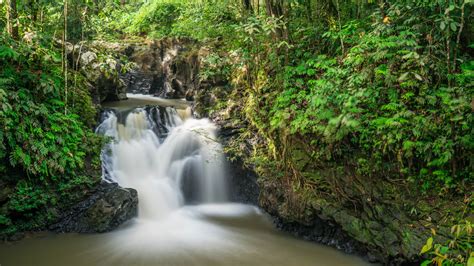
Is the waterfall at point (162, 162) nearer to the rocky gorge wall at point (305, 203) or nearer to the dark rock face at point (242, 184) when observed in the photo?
the dark rock face at point (242, 184)

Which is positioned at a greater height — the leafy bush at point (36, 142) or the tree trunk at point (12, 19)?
the tree trunk at point (12, 19)

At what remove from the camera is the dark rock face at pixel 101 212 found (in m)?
5.78

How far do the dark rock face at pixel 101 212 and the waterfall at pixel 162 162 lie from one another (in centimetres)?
44

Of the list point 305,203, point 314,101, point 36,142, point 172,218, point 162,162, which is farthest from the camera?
point 162,162

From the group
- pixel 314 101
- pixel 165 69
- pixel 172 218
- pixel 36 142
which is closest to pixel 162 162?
pixel 172 218

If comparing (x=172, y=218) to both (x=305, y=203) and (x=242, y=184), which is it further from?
(x=305, y=203)

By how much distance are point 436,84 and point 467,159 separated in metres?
1.09

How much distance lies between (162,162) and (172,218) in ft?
5.48

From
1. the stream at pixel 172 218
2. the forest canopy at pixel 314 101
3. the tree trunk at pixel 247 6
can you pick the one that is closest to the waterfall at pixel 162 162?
the stream at pixel 172 218

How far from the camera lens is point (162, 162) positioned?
25.6ft

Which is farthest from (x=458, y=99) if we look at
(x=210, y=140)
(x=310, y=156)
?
(x=210, y=140)

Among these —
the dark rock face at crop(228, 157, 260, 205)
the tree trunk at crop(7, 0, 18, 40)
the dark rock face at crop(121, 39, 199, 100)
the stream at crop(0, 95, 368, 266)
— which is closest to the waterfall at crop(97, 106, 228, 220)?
the stream at crop(0, 95, 368, 266)

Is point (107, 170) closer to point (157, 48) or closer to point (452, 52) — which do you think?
point (452, 52)

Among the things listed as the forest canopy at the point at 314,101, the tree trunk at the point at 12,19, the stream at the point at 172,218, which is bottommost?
the stream at the point at 172,218
